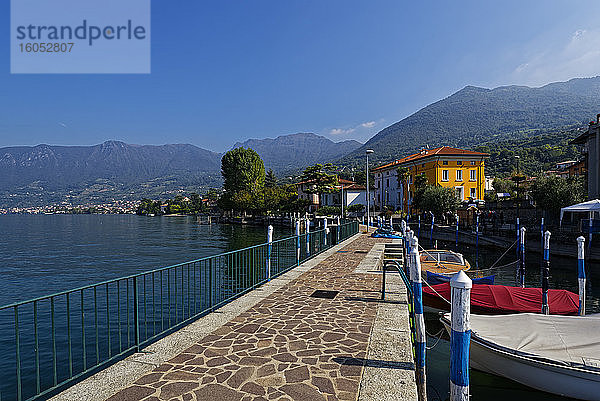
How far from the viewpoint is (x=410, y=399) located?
157 inches

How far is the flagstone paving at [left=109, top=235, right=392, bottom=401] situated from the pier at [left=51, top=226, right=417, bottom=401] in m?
0.01

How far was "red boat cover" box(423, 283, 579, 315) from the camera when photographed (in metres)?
10.2

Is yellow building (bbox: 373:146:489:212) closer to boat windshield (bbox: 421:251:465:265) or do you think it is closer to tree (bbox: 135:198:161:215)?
boat windshield (bbox: 421:251:465:265)

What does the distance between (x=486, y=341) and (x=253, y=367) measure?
14.9ft

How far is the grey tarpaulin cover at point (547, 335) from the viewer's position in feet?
21.4

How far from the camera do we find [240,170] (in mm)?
84000

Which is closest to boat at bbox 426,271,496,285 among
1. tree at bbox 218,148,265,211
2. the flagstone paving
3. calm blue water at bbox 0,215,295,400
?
calm blue water at bbox 0,215,295,400

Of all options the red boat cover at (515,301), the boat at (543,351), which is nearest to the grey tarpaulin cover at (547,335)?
the boat at (543,351)

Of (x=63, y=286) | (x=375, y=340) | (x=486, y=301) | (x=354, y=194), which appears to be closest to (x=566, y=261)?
(x=486, y=301)

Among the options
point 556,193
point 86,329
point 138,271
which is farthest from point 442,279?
point 556,193

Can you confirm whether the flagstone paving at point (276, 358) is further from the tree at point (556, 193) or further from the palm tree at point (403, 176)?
the palm tree at point (403, 176)

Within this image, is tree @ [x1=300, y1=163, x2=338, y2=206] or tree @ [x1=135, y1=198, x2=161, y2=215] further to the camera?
tree @ [x1=135, y1=198, x2=161, y2=215]

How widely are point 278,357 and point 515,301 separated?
27.1ft

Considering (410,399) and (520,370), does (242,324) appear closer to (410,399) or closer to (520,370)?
(410,399)
